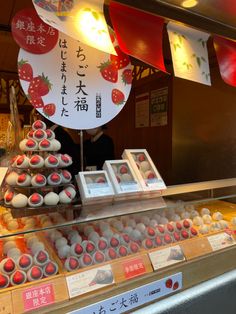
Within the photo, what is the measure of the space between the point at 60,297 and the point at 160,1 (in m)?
1.25

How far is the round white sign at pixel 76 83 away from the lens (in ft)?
3.76

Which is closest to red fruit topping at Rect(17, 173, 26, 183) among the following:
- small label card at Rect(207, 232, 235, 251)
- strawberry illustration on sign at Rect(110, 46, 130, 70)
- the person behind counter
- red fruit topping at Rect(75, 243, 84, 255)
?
red fruit topping at Rect(75, 243, 84, 255)

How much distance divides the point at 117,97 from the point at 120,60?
18 centimetres

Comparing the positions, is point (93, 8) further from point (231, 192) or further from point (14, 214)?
point (231, 192)

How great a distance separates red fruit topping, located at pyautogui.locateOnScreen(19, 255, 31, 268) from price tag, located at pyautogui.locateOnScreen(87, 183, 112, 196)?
32 cm

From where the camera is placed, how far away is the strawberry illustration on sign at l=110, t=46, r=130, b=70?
1.32 m

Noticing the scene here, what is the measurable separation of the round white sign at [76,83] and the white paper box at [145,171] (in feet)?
0.79

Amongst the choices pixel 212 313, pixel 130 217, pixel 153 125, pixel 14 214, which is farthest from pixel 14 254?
pixel 153 125

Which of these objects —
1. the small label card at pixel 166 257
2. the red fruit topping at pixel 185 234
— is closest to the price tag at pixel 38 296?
the small label card at pixel 166 257

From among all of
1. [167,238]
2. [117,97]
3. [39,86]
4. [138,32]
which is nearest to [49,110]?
[39,86]

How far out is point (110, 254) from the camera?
1.11m

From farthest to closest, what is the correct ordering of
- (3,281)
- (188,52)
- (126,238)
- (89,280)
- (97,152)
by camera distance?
(97,152), (188,52), (126,238), (89,280), (3,281)

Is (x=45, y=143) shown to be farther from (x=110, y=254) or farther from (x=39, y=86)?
(x=110, y=254)

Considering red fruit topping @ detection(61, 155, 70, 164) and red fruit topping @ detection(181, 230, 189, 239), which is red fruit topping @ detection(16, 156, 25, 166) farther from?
red fruit topping @ detection(181, 230, 189, 239)
